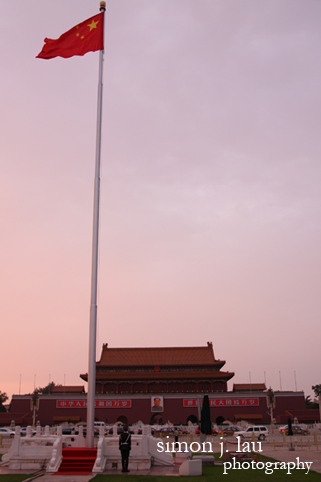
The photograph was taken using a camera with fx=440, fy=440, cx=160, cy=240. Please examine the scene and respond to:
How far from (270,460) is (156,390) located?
33470 mm

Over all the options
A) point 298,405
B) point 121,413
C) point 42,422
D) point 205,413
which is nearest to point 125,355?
point 121,413

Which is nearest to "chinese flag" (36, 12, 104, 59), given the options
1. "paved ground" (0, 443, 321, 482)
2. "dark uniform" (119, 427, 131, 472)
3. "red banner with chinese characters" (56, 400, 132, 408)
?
"dark uniform" (119, 427, 131, 472)

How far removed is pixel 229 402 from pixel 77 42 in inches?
1567

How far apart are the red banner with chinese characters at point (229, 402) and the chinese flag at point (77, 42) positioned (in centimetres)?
3851

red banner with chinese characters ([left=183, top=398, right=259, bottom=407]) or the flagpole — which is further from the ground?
the flagpole

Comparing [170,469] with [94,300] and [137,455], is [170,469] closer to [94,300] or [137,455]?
[137,455]

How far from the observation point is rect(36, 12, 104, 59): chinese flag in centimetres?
1599

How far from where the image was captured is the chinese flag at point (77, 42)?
52.5ft

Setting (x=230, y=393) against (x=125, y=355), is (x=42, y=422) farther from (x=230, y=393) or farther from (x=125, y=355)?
(x=230, y=393)

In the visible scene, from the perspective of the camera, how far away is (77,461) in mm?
14375

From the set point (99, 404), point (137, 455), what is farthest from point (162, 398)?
point (137, 455)

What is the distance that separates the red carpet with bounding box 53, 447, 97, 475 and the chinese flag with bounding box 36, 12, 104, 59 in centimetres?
1381

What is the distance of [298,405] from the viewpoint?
1813 inches

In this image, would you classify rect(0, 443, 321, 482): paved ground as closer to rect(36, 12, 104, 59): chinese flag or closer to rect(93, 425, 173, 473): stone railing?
rect(93, 425, 173, 473): stone railing
